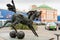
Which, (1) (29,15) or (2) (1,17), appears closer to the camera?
(1) (29,15)

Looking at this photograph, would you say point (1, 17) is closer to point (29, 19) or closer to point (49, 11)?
point (49, 11)

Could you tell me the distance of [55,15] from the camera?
82125 mm

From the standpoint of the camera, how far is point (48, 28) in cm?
3091

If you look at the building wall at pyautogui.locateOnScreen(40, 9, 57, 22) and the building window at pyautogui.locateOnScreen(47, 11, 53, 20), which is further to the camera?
the building window at pyautogui.locateOnScreen(47, 11, 53, 20)

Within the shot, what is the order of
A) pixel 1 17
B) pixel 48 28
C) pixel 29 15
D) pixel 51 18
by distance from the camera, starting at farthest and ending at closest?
pixel 51 18
pixel 1 17
pixel 48 28
pixel 29 15

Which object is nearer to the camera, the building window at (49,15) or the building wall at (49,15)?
the building wall at (49,15)

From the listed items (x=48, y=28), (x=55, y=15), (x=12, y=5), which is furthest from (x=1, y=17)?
(x=12, y=5)

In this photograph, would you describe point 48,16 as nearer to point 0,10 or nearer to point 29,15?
point 0,10

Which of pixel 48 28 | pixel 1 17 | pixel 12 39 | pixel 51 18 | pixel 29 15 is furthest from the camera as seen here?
pixel 51 18

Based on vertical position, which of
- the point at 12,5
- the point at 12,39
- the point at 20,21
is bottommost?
the point at 12,39

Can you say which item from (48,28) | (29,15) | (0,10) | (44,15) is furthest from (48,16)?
(29,15)

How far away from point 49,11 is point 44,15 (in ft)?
8.11

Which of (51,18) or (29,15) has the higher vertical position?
(29,15)

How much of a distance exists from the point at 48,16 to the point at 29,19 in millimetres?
70874
